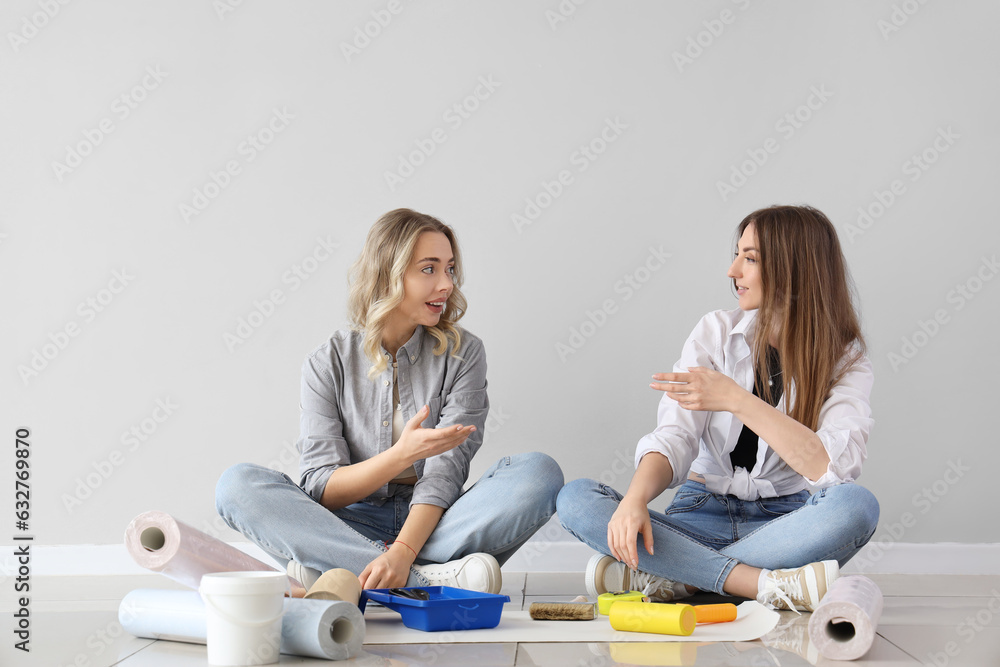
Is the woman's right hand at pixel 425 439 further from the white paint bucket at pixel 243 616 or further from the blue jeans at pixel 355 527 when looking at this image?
the white paint bucket at pixel 243 616

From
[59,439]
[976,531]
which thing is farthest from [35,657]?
[976,531]

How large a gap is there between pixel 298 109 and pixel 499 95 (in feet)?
1.81

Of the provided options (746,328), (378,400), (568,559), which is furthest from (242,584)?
(568,559)

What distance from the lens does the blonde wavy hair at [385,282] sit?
5.80 ft

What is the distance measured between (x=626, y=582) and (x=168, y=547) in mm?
834

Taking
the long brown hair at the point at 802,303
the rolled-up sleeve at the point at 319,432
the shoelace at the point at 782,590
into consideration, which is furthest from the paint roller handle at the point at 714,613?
the rolled-up sleeve at the point at 319,432

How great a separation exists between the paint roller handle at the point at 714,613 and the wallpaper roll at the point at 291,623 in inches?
21.7

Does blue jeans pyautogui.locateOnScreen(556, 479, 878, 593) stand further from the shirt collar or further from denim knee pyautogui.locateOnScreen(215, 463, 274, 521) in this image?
denim knee pyautogui.locateOnScreen(215, 463, 274, 521)

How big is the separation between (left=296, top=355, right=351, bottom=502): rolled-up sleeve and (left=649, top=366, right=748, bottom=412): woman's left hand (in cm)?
70

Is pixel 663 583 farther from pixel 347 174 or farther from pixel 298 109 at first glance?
pixel 298 109

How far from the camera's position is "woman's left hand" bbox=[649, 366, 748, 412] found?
1460 mm

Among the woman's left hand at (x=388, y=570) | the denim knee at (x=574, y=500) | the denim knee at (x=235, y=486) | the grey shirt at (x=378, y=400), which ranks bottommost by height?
the woman's left hand at (x=388, y=570)

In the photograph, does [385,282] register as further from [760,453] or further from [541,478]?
[760,453]

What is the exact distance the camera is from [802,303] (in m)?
1.65
